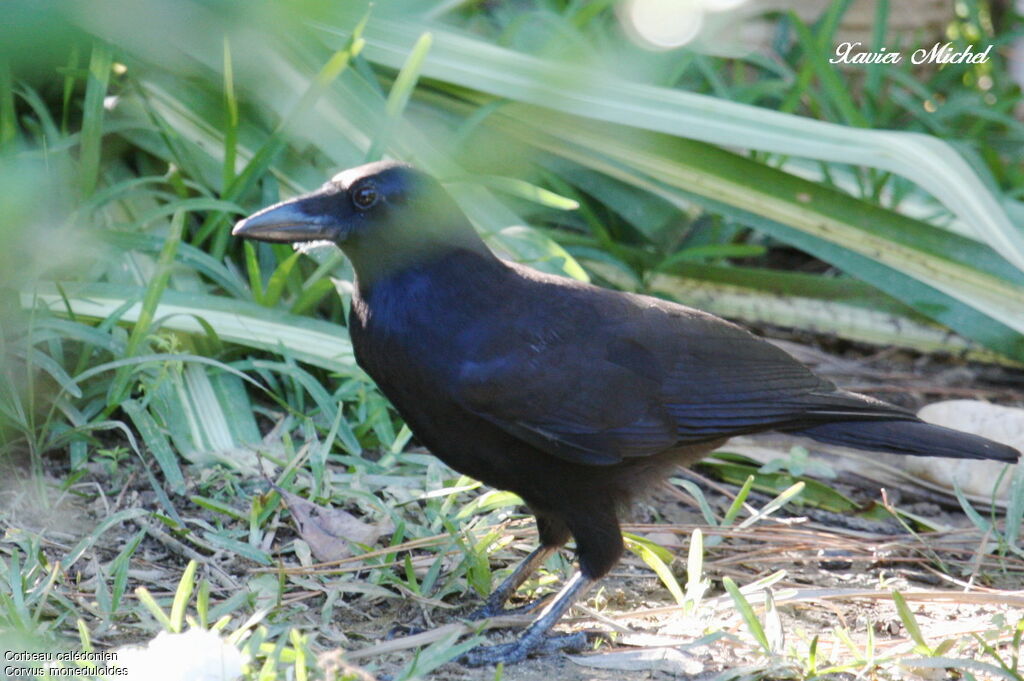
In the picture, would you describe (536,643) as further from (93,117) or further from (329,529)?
(93,117)

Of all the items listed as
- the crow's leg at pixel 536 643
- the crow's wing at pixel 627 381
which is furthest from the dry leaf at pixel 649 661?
the crow's wing at pixel 627 381

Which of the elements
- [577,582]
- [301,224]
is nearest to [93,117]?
[301,224]

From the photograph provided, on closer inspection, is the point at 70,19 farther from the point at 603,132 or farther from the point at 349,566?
the point at 603,132

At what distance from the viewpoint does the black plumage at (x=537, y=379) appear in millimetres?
2600

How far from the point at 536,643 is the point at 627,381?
0.63 meters

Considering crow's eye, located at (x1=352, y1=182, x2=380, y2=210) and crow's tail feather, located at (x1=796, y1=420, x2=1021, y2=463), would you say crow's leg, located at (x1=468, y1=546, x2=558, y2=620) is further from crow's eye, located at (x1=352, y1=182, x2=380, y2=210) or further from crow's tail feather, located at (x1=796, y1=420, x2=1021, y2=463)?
crow's eye, located at (x1=352, y1=182, x2=380, y2=210)

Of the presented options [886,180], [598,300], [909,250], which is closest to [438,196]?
[598,300]

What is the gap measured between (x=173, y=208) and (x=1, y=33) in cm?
160

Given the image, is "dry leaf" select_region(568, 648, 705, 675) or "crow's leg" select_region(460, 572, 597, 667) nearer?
"dry leaf" select_region(568, 648, 705, 675)

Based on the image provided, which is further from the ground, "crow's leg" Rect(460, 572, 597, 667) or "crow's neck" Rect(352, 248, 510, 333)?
"crow's neck" Rect(352, 248, 510, 333)

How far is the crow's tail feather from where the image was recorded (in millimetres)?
2746

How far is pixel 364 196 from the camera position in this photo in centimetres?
269

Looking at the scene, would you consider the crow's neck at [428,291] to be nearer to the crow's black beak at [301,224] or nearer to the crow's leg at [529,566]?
the crow's black beak at [301,224]

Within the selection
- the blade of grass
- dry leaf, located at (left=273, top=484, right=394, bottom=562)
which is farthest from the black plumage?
the blade of grass
